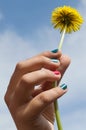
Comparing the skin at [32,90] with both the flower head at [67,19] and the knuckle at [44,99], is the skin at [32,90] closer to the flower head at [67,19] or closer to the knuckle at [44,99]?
the knuckle at [44,99]

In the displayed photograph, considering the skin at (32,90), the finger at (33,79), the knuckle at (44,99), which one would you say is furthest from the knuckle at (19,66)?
the knuckle at (44,99)

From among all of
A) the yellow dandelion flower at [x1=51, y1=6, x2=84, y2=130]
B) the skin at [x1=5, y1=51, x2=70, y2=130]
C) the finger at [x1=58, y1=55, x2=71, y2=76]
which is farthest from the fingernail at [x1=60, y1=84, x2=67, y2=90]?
the yellow dandelion flower at [x1=51, y1=6, x2=84, y2=130]

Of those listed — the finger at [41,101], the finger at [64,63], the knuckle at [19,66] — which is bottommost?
the finger at [41,101]

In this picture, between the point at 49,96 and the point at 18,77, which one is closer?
the point at 49,96

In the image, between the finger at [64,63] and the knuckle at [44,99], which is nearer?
the knuckle at [44,99]

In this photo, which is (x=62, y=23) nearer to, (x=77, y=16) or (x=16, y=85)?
(x=77, y=16)

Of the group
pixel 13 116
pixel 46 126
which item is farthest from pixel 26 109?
pixel 46 126

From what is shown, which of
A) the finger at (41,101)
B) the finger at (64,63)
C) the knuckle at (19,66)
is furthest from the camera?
the finger at (64,63)
